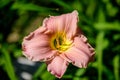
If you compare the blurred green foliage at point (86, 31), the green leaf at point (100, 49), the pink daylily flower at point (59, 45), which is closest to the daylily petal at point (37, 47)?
the pink daylily flower at point (59, 45)

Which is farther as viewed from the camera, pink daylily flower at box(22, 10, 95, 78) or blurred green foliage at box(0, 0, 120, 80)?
blurred green foliage at box(0, 0, 120, 80)

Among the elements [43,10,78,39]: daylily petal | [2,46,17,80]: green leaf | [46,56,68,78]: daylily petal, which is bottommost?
[46,56,68,78]: daylily petal

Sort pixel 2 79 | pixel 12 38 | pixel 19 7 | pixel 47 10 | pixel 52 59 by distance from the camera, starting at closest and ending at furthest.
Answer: pixel 52 59
pixel 47 10
pixel 19 7
pixel 2 79
pixel 12 38

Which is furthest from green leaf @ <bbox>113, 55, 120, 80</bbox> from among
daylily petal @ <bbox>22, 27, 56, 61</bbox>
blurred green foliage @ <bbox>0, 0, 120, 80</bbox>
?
Answer: daylily petal @ <bbox>22, 27, 56, 61</bbox>

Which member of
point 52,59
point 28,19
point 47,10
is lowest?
point 52,59

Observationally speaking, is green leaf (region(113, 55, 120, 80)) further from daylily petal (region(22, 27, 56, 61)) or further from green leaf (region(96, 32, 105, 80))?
daylily petal (region(22, 27, 56, 61))

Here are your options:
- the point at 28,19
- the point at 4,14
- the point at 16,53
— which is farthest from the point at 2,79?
the point at 28,19

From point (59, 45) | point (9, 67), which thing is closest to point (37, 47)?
point (59, 45)

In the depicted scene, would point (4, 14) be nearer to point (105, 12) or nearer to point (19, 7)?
point (19, 7)
